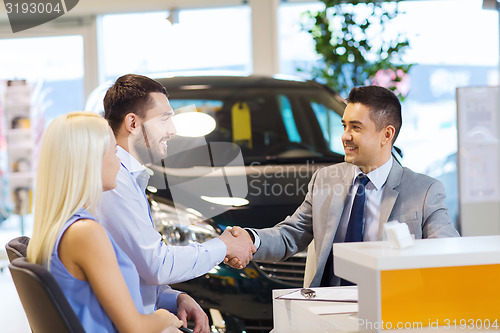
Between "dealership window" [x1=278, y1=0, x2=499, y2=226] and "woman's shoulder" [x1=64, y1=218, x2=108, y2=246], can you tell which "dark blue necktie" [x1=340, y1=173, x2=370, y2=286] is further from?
"dealership window" [x1=278, y1=0, x2=499, y2=226]

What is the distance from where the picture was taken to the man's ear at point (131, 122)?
182cm

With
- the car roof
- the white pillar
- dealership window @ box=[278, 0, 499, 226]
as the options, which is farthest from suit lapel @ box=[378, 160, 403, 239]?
dealership window @ box=[278, 0, 499, 226]

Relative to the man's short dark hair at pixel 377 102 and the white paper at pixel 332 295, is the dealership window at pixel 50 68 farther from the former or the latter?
the white paper at pixel 332 295

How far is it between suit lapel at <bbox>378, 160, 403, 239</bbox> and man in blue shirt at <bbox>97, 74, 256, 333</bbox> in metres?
0.44

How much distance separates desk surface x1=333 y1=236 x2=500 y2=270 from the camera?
1.22 m

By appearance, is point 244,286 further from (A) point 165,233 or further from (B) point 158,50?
(B) point 158,50

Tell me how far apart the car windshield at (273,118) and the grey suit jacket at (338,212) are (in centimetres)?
103

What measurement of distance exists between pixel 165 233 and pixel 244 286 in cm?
41

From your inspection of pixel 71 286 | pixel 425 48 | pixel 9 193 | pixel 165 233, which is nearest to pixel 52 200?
Result: pixel 71 286

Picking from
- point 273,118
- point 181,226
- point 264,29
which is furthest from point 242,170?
point 264,29

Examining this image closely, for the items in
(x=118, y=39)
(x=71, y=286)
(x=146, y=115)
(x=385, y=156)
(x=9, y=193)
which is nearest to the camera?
(x=71, y=286)

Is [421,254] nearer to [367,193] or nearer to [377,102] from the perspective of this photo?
[367,193]

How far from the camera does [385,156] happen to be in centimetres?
212

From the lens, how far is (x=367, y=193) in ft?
6.79
